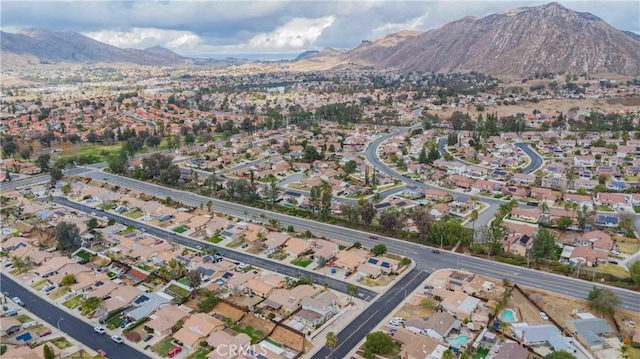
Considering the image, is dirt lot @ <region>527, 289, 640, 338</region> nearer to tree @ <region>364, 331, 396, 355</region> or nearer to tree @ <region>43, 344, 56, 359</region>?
tree @ <region>364, 331, 396, 355</region>

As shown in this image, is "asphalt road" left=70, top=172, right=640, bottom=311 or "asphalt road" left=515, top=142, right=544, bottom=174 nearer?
"asphalt road" left=70, top=172, right=640, bottom=311

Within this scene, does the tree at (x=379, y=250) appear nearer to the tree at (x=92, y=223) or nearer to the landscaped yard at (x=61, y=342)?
the landscaped yard at (x=61, y=342)

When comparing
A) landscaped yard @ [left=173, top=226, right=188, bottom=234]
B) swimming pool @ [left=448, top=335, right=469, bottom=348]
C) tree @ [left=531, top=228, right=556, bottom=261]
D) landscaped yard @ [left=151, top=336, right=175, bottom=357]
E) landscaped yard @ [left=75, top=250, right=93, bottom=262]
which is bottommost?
landscaped yard @ [left=75, top=250, right=93, bottom=262]

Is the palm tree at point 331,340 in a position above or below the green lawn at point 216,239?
above

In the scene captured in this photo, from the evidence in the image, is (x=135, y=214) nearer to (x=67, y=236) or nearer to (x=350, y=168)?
(x=67, y=236)

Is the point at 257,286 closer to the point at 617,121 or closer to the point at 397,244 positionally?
the point at 397,244

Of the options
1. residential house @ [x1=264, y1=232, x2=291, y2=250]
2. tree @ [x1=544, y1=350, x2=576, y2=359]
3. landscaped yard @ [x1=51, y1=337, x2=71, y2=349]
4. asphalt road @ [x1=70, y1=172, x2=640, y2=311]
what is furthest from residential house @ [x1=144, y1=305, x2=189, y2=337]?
tree @ [x1=544, y1=350, x2=576, y2=359]

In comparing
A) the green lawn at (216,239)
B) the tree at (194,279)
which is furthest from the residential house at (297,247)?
the tree at (194,279)
